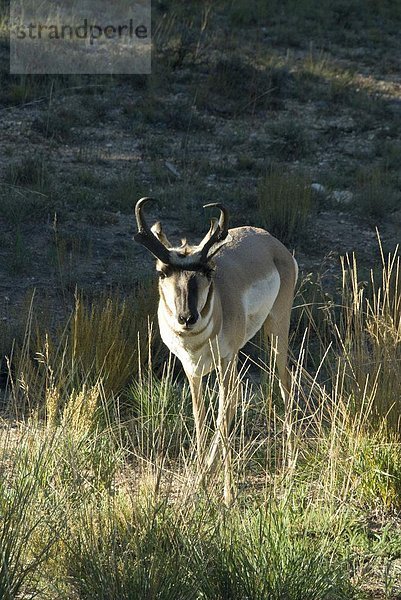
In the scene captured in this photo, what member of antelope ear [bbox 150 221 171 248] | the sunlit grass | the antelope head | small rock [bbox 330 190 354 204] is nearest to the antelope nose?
the antelope head

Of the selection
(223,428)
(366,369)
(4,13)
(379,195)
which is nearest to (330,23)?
(4,13)

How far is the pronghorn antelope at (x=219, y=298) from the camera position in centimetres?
583

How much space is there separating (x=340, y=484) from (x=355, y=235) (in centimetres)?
657


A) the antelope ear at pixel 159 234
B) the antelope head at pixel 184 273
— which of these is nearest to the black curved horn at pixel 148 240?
the antelope head at pixel 184 273

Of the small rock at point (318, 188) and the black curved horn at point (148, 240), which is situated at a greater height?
the black curved horn at point (148, 240)

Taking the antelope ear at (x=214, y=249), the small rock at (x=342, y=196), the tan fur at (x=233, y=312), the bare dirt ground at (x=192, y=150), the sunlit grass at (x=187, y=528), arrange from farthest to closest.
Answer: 1. the small rock at (x=342, y=196)
2. the bare dirt ground at (x=192, y=150)
3. the tan fur at (x=233, y=312)
4. the antelope ear at (x=214, y=249)
5. the sunlit grass at (x=187, y=528)

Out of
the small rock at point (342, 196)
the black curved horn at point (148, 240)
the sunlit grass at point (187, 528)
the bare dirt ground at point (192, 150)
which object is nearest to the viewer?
the sunlit grass at point (187, 528)

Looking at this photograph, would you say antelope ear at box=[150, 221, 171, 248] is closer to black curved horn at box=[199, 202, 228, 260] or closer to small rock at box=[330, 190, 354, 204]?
black curved horn at box=[199, 202, 228, 260]

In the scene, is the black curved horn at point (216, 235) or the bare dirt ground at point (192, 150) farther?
the bare dirt ground at point (192, 150)

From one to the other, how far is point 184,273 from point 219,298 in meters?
0.66

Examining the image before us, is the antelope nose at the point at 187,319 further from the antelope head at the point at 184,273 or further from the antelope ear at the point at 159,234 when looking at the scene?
the antelope ear at the point at 159,234

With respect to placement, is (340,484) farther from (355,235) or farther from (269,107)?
(269,107)

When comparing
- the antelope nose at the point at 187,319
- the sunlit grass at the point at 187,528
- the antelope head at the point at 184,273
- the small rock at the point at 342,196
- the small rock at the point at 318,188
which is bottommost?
the small rock at the point at 342,196

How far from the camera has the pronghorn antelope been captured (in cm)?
583
